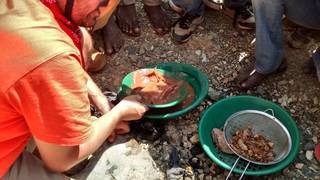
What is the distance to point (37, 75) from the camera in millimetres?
1497

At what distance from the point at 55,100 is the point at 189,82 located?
1.43 m

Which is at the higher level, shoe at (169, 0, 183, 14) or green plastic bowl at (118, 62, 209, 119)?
shoe at (169, 0, 183, 14)

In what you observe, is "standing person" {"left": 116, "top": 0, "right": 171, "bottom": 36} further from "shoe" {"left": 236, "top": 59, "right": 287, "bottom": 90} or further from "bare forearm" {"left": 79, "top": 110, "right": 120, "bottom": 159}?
"bare forearm" {"left": 79, "top": 110, "right": 120, "bottom": 159}

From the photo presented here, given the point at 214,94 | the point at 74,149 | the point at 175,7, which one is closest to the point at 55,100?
the point at 74,149

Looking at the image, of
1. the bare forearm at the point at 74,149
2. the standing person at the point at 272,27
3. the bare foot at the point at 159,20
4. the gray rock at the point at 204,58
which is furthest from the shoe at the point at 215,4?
the bare forearm at the point at 74,149

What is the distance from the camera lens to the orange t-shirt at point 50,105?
152 cm

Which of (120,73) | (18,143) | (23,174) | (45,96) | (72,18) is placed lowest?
(120,73)

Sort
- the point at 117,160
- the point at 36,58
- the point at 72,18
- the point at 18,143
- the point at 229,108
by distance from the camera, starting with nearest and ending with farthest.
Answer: the point at 36,58
the point at 72,18
the point at 18,143
the point at 117,160
the point at 229,108

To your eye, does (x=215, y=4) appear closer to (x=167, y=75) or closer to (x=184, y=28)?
(x=184, y=28)

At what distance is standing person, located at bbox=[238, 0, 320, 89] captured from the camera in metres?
2.65

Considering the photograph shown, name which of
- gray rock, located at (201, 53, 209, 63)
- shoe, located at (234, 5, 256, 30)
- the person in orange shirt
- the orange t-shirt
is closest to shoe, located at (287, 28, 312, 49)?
shoe, located at (234, 5, 256, 30)

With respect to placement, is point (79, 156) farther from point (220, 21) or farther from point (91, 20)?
point (220, 21)

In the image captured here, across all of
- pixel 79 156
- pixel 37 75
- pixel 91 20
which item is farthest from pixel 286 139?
pixel 37 75

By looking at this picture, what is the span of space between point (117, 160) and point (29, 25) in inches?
47.6
